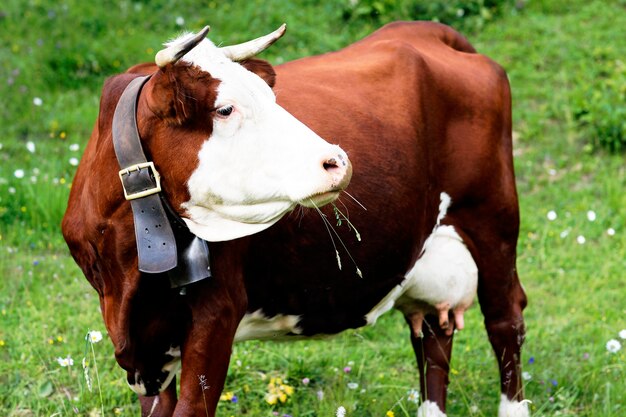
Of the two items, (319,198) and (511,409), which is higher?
(319,198)

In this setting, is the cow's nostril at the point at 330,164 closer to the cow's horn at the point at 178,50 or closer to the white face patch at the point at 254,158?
the white face patch at the point at 254,158

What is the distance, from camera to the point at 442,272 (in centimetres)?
453

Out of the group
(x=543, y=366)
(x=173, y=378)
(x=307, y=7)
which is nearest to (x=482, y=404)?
(x=543, y=366)

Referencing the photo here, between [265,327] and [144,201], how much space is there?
3.21 ft

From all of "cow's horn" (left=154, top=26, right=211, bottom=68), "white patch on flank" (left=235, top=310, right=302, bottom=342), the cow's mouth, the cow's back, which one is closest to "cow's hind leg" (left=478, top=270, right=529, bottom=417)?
the cow's back

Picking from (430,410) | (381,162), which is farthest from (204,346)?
(430,410)

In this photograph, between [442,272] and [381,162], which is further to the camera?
[442,272]

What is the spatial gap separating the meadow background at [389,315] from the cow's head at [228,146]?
1.39m

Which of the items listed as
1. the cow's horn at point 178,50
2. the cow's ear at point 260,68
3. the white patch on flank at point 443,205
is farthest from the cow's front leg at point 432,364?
the cow's horn at point 178,50

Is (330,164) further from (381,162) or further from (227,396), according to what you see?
(227,396)

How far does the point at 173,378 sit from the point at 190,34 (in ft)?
4.45

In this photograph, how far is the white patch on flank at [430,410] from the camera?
4641 millimetres

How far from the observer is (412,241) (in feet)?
13.8

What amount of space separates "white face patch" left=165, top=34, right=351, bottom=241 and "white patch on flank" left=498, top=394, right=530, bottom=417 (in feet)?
6.93
